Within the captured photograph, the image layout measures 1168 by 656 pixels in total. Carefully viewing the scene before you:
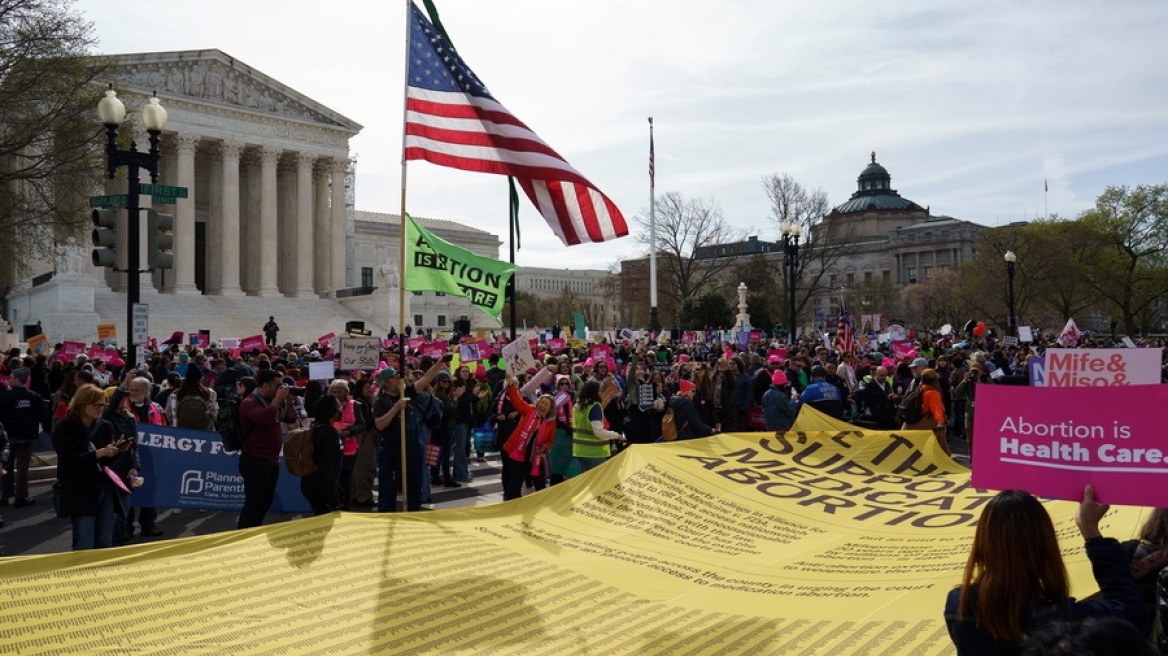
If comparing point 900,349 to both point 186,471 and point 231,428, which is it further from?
point 231,428

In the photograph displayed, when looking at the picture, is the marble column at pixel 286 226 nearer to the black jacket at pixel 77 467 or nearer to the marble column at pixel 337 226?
the marble column at pixel 337 226

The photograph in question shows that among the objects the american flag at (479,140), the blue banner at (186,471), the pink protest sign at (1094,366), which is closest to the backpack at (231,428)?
the blue banner at (186,471)

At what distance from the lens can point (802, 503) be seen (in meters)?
7.69

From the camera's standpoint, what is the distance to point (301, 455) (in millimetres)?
8508

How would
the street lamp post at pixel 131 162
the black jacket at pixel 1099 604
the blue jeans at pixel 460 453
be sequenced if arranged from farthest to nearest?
the blue jeans at pixel 460 453 → the street lamp post at pixel 131 162 → the black jacket at pixel 1099 604

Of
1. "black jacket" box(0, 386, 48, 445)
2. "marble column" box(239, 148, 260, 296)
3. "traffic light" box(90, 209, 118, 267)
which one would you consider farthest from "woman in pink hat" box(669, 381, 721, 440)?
"marble column" box(239, 148, 260, 296)

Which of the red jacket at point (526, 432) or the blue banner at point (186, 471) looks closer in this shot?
the blue banner at point (186, 471)

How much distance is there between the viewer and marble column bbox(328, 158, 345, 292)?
62812 millimetres

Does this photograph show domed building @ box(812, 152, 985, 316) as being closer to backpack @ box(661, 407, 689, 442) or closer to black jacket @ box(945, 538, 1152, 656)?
backpack @ box(661, 407, 689, 442)

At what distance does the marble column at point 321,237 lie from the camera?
6312 centimetres

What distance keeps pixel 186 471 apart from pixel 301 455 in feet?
8.76

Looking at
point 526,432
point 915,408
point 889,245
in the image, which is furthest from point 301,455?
point 889,245

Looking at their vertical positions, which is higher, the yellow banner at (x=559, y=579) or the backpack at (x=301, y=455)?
the backpack at (x=301, y=455)

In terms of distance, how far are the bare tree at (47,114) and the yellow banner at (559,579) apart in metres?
20.8
